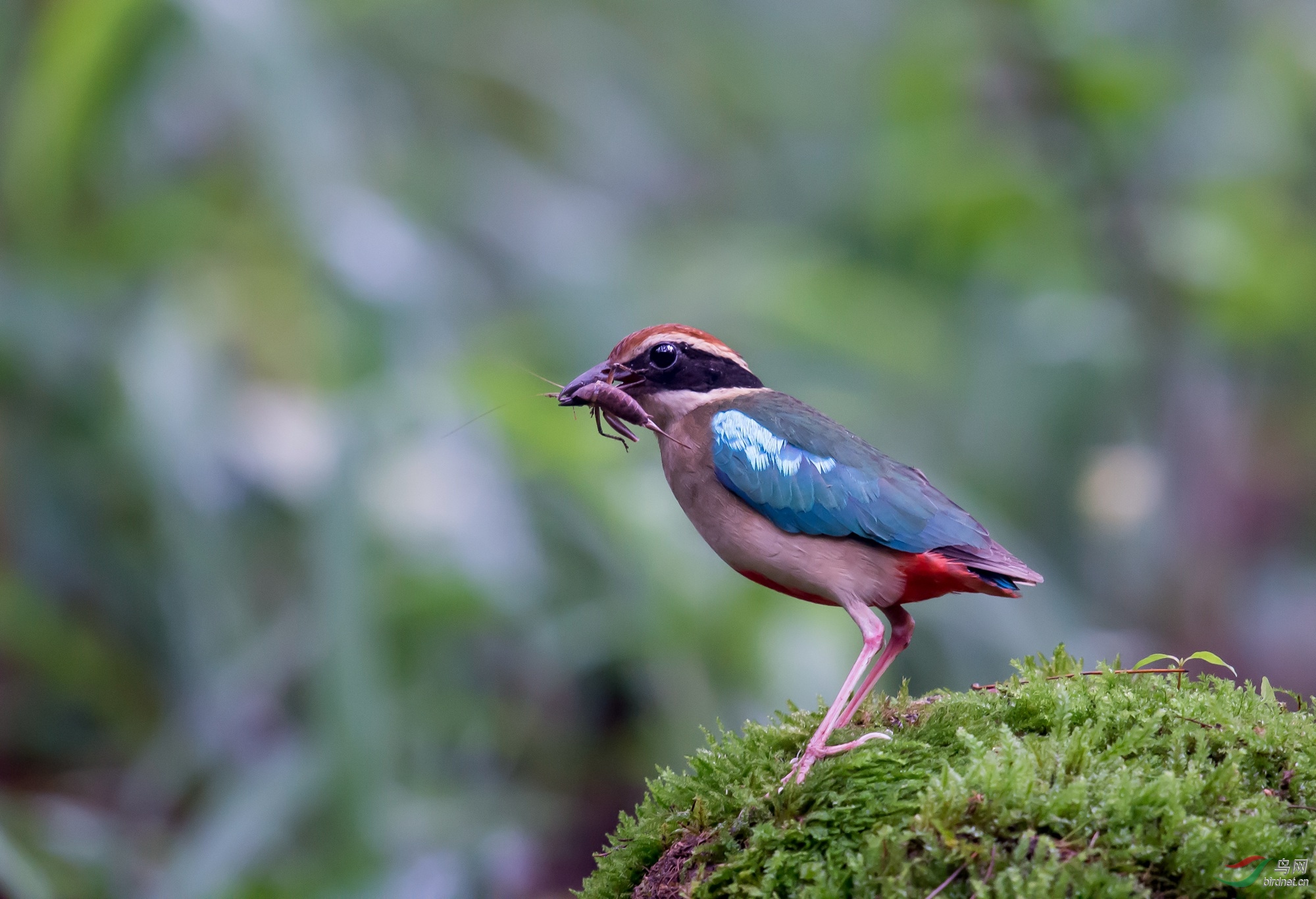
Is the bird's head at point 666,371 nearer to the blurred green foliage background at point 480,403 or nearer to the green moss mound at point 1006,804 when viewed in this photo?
the green moss mound at point 1006,804

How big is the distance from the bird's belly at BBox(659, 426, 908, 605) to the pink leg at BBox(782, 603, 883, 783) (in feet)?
0.23

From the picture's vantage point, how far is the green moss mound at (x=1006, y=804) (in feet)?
8.89

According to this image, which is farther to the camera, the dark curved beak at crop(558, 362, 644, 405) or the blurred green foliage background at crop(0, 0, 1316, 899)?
the blurred green foliage background at crop(0, 0, 1316, 899)

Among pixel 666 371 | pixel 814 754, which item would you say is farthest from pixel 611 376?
pixel 814 754

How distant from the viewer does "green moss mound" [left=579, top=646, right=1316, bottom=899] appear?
2711 mm

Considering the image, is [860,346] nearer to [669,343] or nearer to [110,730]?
[669,343]

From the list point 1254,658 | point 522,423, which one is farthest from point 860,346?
point 1254,658

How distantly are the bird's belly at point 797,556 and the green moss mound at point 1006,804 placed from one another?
38cm

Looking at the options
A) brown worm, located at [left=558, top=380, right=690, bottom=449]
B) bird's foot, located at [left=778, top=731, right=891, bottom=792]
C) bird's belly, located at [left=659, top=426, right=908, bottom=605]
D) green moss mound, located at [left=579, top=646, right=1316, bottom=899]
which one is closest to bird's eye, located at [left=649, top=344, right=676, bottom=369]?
brown worm, located at [left=558, top=380, right=690, bottom=449]

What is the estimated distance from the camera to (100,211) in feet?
25.0

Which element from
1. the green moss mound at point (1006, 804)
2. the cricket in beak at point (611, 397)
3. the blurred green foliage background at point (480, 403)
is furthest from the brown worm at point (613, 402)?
the blurred green foliage background at point (480, 403)

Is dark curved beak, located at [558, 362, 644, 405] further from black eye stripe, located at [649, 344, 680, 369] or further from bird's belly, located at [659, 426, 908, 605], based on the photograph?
bird's belly, located at [659, 426, 908, 605]

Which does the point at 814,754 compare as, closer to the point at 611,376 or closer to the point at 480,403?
the point at 611,376

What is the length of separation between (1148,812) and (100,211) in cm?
703
